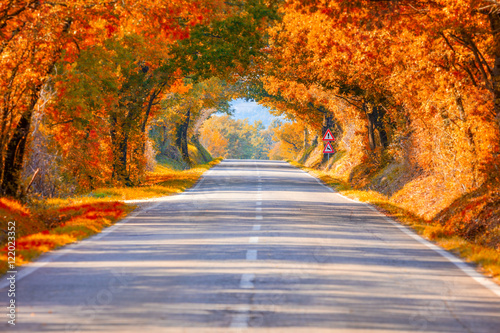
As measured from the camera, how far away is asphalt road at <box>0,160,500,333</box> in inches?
253

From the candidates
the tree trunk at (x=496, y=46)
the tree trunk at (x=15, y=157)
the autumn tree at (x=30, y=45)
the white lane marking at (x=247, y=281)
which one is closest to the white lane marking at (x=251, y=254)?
the white lane marking at (x=247, y=281)

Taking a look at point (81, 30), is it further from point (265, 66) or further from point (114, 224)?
point (265, 66)

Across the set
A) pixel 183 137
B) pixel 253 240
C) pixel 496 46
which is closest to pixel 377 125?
pixel 496 46

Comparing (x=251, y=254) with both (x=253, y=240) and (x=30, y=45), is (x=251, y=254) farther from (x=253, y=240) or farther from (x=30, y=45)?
(x=30, y=45)

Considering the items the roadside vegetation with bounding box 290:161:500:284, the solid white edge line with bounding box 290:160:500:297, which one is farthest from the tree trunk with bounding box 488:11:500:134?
the solid white edge line with bounding box 290:160:500:297

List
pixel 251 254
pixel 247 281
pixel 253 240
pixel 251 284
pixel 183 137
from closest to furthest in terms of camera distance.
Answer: pixel 251 284, pixel 247 281, pixel 251 254, pixel 253 240, pixel 183 137

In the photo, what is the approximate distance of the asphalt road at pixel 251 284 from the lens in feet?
21.1

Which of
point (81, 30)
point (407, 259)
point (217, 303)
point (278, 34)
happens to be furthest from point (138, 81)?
point (217, 303)

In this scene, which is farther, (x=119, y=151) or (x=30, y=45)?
(x=119, y=151)

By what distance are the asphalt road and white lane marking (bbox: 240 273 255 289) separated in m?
0.01

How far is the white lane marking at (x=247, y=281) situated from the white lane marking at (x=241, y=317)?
0.99m

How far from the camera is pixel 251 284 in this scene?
809 cm

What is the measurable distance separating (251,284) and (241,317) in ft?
5.07

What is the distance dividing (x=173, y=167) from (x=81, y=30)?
37959 mm
